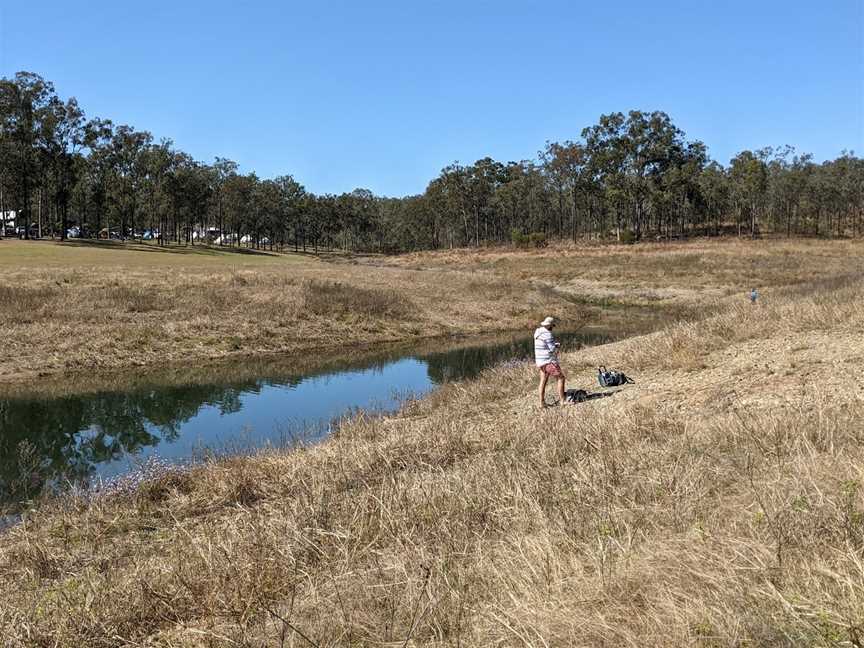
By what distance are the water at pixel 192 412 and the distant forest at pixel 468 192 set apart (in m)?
67.8

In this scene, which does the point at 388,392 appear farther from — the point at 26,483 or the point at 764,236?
the point at 764,236

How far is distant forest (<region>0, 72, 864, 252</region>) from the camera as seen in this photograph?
268ft

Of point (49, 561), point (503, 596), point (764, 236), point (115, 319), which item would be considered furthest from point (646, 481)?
point (764, 236)

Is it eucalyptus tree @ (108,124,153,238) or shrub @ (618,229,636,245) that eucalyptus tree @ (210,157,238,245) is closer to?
eucalyptus tree @ (108,124,153,238)

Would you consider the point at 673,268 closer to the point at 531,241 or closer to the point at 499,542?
the point at 531,241

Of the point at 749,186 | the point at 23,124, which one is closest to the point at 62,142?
the point at 23,124

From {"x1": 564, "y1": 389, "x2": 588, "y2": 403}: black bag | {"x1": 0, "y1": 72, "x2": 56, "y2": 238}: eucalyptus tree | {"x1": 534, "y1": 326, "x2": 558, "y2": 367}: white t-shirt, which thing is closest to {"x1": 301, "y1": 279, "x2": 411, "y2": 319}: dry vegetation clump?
{"x1": 564, "y1": 389, "x2": 588, "y2": 403}: black bag

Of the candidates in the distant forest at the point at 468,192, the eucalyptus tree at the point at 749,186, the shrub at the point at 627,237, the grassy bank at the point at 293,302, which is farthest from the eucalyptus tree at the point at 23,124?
the eucalyptus tree at the point at 749,186

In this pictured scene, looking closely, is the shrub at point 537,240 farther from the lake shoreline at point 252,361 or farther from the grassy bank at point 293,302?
the lake shoreline at point 252,361

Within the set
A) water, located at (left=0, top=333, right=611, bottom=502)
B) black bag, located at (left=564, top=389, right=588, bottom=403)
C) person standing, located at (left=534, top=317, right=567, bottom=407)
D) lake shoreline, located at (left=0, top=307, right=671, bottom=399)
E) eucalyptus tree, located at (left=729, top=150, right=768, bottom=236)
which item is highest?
eucalyptus tree, located at (left=729, top=150, right=768, bottom=236)

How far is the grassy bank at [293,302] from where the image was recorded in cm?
2555

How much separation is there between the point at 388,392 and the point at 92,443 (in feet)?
28.0

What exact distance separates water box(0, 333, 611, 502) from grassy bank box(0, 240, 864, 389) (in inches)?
136

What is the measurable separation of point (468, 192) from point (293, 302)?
87023mm
